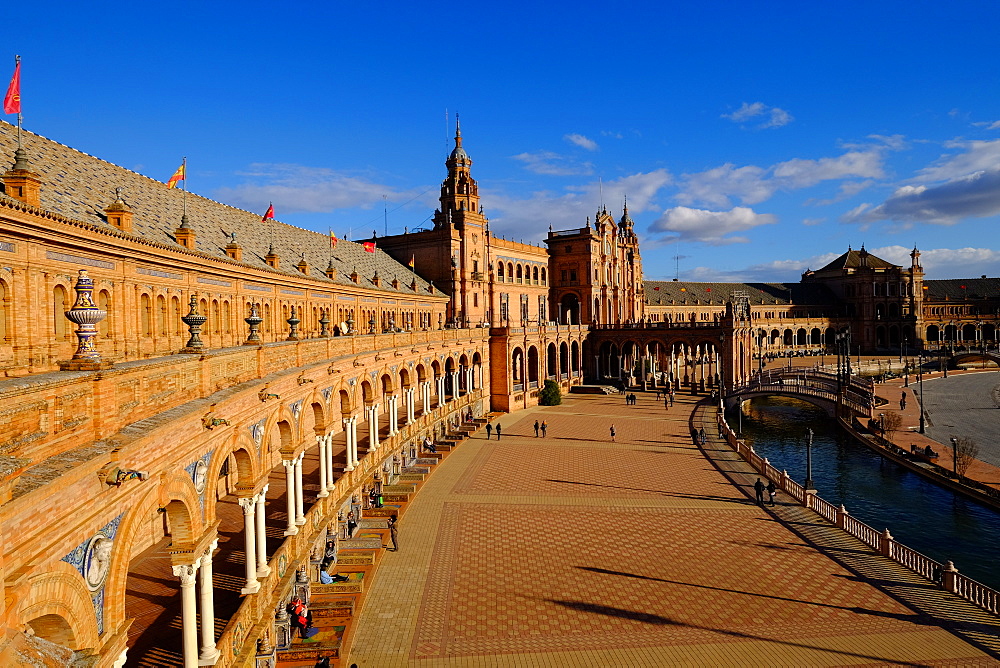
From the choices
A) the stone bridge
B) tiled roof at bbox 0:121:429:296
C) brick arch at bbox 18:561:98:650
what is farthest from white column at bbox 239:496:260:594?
the stone bridge

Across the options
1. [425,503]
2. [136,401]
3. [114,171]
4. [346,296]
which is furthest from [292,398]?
[346,296]

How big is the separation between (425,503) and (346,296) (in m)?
17.2

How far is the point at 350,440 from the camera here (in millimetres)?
25500

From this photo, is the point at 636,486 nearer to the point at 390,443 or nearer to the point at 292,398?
the point at 390,443

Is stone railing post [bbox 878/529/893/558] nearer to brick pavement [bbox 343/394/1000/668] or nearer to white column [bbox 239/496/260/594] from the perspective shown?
brick pavement [bbox 343/394/1000/668]

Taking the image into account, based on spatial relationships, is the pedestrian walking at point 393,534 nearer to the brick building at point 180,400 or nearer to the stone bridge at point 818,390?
the brick building at point 180,400

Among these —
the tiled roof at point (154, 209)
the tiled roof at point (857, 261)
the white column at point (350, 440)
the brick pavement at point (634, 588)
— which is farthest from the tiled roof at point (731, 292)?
the white column at point (350, 440)

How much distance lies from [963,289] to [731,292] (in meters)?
46.3

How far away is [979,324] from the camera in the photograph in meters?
119

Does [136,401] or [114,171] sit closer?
[136,401]

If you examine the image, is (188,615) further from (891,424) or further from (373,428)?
(891,424)

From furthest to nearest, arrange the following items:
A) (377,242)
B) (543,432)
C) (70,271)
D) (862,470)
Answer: (377,242), (543,432), (862,470), (70,271)

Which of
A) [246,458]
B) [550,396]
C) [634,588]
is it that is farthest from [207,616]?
[550,396]

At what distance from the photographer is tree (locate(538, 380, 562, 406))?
61344 mm
